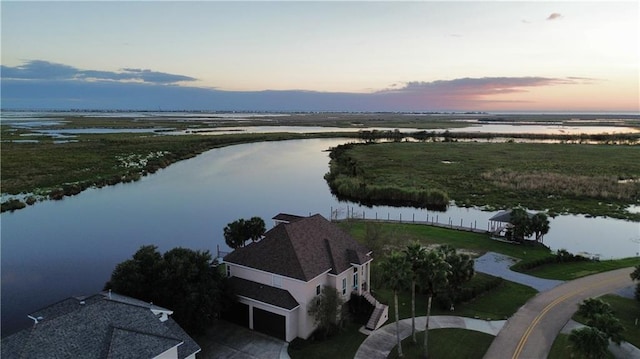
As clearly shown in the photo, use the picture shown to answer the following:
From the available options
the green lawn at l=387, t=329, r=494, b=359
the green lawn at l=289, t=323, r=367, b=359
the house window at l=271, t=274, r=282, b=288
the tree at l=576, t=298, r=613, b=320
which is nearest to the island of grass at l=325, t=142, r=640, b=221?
the green lawn at l=387, t=329, r=494, b=359

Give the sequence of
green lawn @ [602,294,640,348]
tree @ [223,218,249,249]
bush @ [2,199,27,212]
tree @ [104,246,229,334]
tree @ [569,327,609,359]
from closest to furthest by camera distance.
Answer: tree @ [569,327,609,359], tree @ [104,246,229,334], green lawn @ [602,294,640,348], tree @ [223,218,249,249], bush @ [2,199,27,212]

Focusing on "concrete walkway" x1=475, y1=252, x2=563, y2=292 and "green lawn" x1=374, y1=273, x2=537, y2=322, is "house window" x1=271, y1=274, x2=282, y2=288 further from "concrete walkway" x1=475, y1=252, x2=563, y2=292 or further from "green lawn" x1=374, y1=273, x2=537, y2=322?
"concrete walkway" x1=475, y1=252, x2=563, y2=292

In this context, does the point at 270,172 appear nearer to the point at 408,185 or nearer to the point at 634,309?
the point at 408,185

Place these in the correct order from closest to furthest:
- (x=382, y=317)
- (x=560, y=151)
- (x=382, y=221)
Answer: (x=382, y=317) < (x=382, y=221) < (x=560, y=151)

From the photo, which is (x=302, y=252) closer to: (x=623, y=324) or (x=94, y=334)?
(x=94, y=334)

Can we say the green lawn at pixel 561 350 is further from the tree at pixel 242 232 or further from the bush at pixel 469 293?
the tree at pixel 242 232

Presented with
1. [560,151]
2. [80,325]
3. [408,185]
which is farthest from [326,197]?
[560,151]
